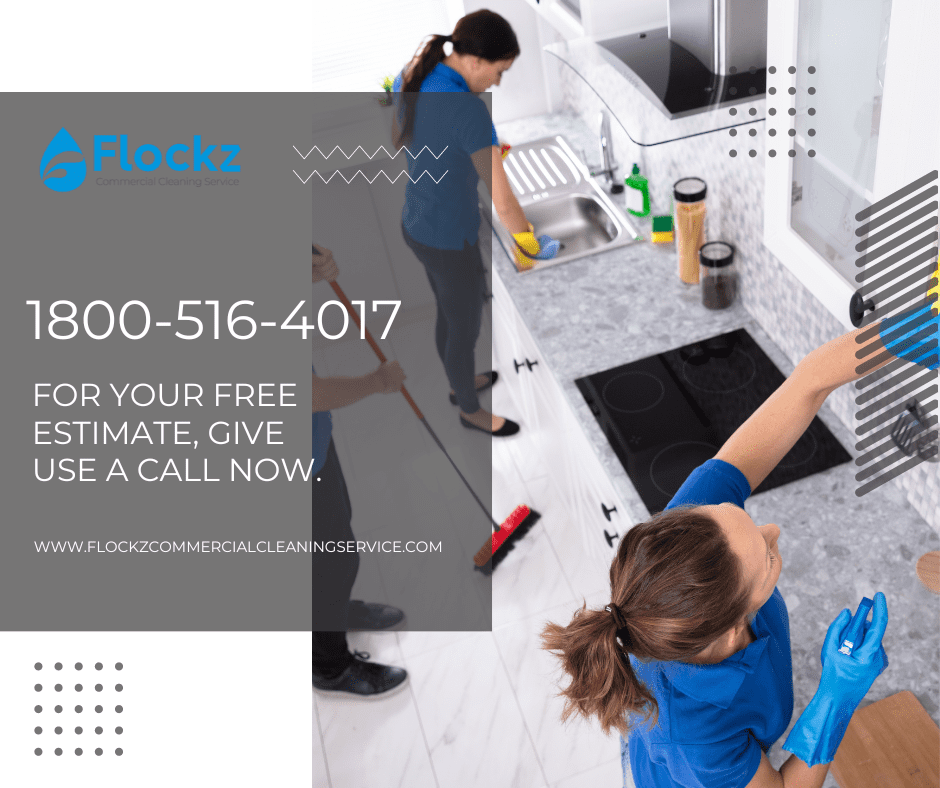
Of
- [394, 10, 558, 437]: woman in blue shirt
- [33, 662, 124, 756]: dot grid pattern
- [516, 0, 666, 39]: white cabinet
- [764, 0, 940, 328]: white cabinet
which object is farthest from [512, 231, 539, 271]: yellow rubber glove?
[33, 662, 124, 756]: dot grid pattern

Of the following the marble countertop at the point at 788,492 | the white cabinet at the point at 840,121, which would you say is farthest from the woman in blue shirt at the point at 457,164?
the white cabinet at the point at 840,121

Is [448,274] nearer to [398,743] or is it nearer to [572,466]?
[572,466]

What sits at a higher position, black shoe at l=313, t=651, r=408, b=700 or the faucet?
the faucet

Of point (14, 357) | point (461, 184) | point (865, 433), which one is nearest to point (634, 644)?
point (865, 433)

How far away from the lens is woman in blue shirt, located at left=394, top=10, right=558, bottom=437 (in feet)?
7.16

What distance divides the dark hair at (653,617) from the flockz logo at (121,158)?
2.40 metres

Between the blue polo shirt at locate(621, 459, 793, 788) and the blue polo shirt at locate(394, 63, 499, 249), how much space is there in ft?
5.21

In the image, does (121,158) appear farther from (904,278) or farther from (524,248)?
(904,278)

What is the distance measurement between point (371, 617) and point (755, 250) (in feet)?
5.25

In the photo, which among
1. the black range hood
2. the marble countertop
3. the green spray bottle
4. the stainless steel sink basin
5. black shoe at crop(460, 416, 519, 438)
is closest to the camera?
the marble countertop

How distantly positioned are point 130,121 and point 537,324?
1655mm

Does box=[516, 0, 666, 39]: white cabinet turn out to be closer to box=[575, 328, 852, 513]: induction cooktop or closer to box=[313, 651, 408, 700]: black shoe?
box=[575, 328, 852, 513]: induction cooktop

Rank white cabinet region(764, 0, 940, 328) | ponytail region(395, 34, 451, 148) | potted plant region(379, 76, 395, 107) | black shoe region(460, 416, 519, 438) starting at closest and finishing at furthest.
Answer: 1. white cabinet region(764, 0, 940, 328)
2. ponytail region(395, 34, 451, 148)
3. black shoe region(460, 416, 519, 438)
4. potted plant region(379, 76, 395, 107)

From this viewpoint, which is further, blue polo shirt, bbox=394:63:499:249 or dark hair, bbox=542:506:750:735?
blue polo shirt, bbox=394:63:499:249
